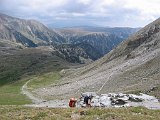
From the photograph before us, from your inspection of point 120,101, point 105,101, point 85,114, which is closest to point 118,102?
point 120,101

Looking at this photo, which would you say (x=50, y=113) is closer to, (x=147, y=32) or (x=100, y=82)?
(x=100, y=82)

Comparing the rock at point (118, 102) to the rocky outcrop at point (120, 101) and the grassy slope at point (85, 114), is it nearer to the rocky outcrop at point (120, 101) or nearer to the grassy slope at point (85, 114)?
the rocky outcrop at point (120, 101)

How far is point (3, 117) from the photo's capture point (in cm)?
3153

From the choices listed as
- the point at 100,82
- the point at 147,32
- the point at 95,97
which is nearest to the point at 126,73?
the point at 100,82

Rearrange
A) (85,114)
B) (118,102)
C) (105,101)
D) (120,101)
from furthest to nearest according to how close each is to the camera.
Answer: (105,101) → (120,101) → (118,102) → (85,114)

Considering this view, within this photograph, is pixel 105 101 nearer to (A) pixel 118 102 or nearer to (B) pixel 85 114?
(A) pixel 118 102

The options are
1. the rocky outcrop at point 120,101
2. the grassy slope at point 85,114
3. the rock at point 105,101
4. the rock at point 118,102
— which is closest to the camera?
the grassy slope at point 85,114

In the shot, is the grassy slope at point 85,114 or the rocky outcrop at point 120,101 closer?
the grassy slope at point 85,114

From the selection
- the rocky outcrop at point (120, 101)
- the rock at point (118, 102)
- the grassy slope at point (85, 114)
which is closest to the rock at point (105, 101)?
the rocky outcrop at point (120, 101)

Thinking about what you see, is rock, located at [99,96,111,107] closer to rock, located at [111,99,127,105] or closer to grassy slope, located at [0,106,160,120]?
rock, located at [111,99,127,105]

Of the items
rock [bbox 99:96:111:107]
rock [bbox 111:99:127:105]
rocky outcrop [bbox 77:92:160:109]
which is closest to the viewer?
rocky outcrop [bbox 77:92:160:109]

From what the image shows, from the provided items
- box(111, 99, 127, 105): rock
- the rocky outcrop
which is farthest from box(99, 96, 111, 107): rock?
A: box(111, 99, 127, 105): rock

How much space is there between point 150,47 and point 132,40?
125ft

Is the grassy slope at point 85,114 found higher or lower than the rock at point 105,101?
higher
